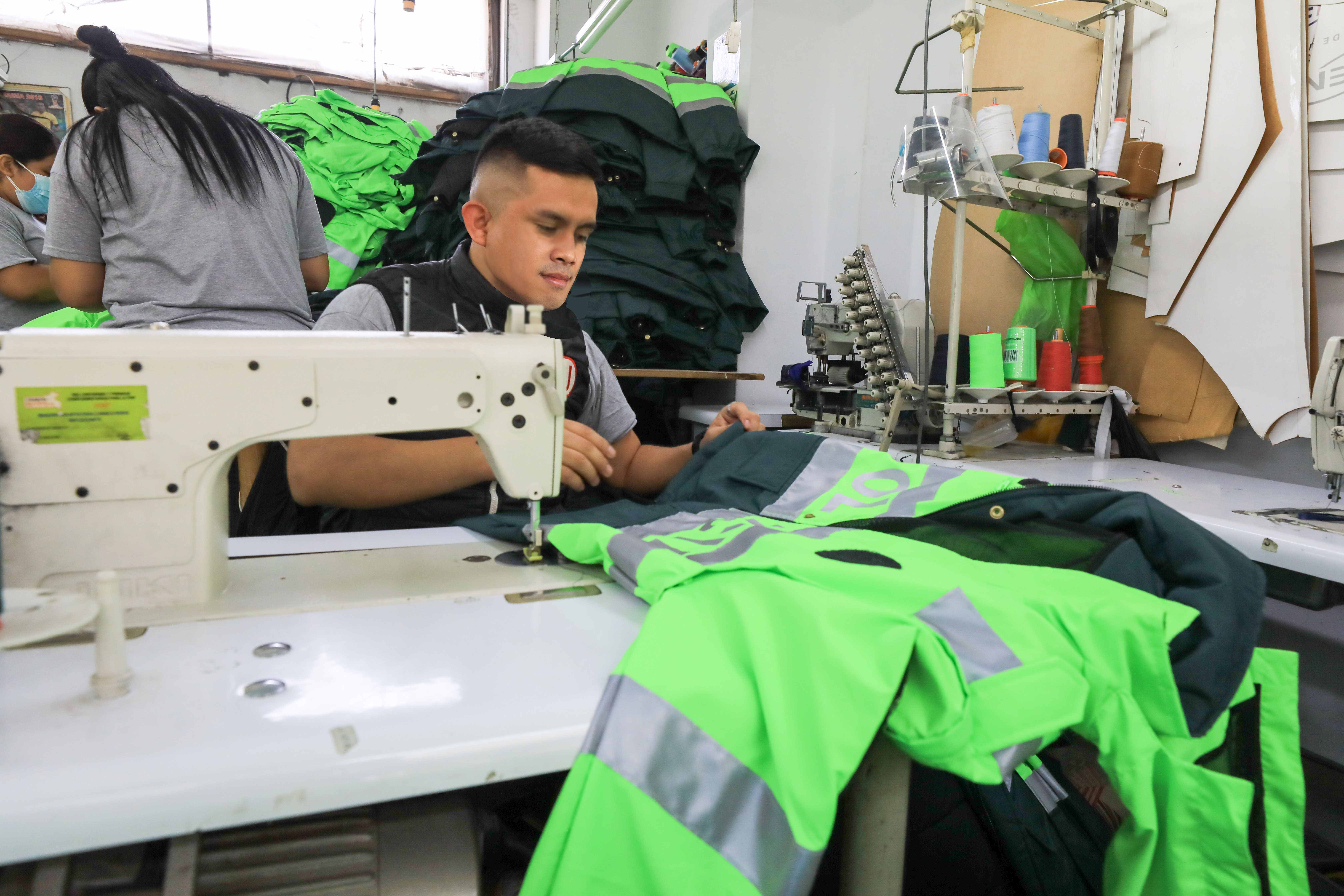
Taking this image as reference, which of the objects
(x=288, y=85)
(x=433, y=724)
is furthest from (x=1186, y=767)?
(x=288, y=85)

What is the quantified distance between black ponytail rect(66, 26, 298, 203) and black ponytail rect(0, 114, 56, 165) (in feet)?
2.93

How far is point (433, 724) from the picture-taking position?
1.75 feet

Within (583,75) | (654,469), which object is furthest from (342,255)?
(654,469)

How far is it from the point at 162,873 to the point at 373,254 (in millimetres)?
2893

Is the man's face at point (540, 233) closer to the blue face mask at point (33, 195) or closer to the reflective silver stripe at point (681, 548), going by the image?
the reflective silver stripe at point (681, 548)

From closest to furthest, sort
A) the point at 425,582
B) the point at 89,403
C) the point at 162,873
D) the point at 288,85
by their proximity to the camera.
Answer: the point at 162,873, the point at 89,403, the point at 425,582, the point at 288,85

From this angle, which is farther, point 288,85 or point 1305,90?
point 288,85

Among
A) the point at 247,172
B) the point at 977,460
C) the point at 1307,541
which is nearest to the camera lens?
the point at 1307,541

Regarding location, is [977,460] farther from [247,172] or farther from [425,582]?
[247,172]

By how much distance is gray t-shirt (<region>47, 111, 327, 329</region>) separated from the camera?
1651 millimetres

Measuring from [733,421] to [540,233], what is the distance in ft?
1.89

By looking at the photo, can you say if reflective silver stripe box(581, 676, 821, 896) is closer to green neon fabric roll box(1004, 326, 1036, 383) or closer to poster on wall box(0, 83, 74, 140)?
green neon fabric roll box(1004, 326, 1036, 383)

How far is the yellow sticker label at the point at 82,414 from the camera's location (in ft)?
2.32

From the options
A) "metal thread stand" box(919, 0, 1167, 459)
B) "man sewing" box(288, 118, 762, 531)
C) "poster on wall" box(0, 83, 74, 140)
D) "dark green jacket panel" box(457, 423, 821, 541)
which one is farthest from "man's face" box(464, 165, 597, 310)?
"poster on wall" box(0, 83, 74, 140)
